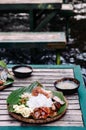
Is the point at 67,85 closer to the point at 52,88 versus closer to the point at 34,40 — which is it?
the point at 52,88

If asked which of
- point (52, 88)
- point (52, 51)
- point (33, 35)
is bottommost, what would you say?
point (52, 51)

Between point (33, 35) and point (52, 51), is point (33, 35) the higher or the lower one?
the higher one

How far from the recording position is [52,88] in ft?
11.4

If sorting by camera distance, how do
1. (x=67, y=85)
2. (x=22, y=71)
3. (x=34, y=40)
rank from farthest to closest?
(x=34, y=40) < (x=22, y=71) < (x=67, y=85)

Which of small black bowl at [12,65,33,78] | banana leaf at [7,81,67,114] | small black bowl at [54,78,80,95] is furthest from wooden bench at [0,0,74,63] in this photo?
banana leaf at [7,81,67,114]

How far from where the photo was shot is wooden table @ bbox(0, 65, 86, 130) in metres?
2.78

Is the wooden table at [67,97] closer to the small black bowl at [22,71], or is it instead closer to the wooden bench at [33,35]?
the small black bowl at [22,71]

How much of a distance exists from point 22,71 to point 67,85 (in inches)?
24.7

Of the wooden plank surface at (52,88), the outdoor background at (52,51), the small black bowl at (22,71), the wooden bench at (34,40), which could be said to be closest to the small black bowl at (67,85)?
the wooden plank surface at (52,88)

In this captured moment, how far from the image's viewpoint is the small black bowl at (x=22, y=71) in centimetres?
371

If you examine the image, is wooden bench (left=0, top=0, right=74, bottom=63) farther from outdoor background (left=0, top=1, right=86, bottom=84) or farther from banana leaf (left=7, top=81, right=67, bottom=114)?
banana leaf (left=7, top=81, right=67, bottom=114)

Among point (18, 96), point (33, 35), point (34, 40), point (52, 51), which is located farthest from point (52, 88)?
point (52, 51)

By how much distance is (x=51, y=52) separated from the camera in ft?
24.0

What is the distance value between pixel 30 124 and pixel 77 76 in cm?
116
